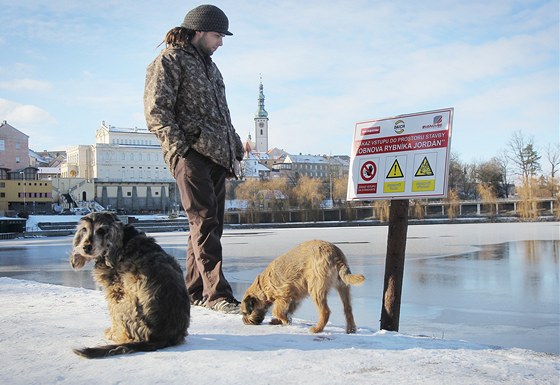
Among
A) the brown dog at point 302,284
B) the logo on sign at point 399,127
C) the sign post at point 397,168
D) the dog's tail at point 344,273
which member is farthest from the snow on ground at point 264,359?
the logo on sign at point 399,127

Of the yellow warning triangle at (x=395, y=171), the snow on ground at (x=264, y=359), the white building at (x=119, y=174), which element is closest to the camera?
the snow on ground at (x=264, y=359)

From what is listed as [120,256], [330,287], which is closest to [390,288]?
[330,287]

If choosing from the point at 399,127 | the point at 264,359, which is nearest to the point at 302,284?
the point at 264,359

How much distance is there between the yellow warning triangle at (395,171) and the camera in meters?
4.37

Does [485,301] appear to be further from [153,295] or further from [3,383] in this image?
[3,383]

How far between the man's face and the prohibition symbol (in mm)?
1668

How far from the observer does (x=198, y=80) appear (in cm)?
469

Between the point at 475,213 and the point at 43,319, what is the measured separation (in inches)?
2278

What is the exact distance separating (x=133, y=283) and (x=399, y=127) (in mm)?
2452

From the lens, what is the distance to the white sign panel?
415 centimetres

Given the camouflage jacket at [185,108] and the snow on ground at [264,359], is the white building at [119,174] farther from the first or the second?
the snow on ground at [264,359]

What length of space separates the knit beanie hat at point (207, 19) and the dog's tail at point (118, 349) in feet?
9.09

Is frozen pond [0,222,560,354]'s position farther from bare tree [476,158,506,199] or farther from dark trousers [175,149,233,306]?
bare tree [476,158,506,199]

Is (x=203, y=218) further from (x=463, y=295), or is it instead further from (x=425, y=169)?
(x=463, y=295)
